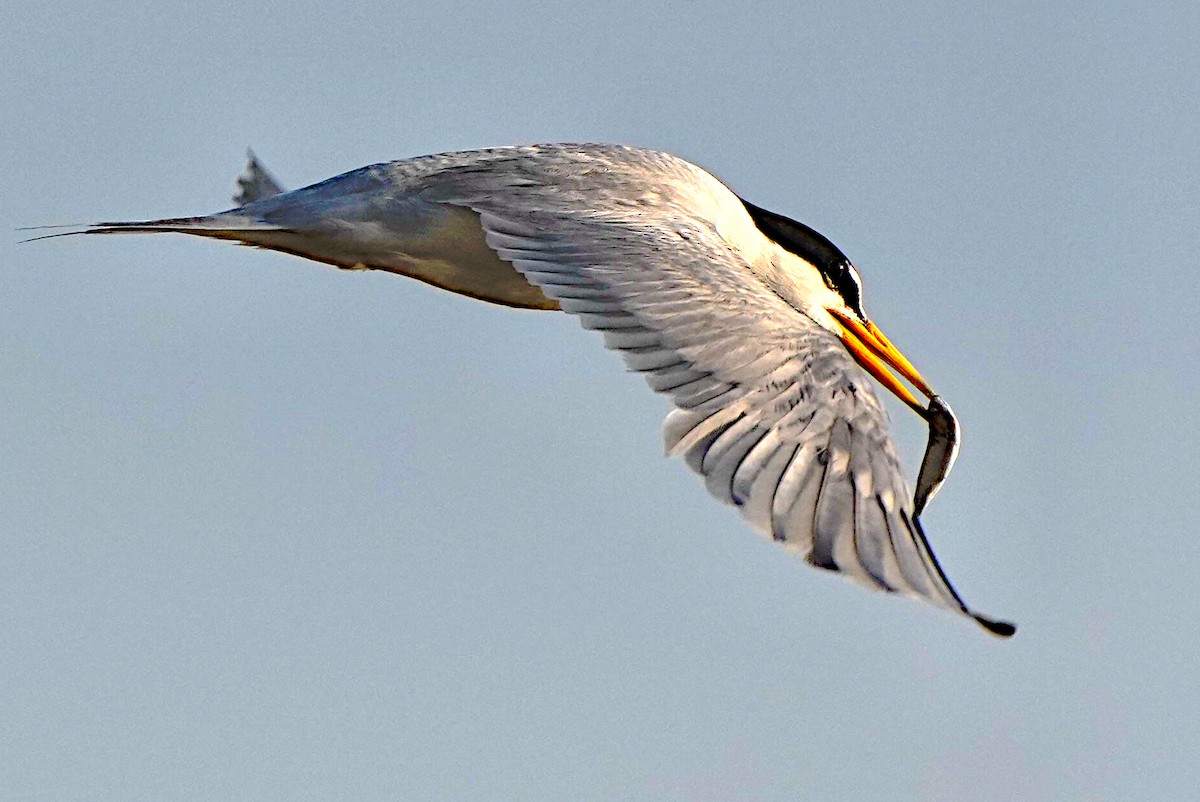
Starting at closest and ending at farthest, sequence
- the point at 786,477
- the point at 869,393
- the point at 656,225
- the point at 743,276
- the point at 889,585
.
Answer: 1. the point at 889,585
2. the point at 786,477
3. the point at 869,393
4. the point at 743,276
5. the point at 656,225

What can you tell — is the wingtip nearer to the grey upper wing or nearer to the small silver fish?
the small silver fish

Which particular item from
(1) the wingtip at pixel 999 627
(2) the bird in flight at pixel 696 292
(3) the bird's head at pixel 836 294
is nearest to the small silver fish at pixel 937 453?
(2) the bird in flight at pixel 696 292

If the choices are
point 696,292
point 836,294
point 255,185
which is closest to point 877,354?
point 836,294

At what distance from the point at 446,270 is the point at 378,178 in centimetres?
58

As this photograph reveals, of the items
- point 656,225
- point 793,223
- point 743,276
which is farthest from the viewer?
point 793,223

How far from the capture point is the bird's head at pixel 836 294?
9617mm

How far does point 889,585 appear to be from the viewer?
5531mm

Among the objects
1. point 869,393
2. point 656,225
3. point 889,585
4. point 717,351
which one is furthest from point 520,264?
point 889,585

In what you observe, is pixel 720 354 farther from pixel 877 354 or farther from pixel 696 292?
pixel 877 354

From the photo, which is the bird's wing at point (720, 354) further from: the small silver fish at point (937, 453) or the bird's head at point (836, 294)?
the bird's head at point (836, 294)

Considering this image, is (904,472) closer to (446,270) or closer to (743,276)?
(743,276)

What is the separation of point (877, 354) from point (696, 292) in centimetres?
286

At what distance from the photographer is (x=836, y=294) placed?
10055 mm

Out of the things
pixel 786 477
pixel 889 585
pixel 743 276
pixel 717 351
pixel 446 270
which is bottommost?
pixel 889 585
